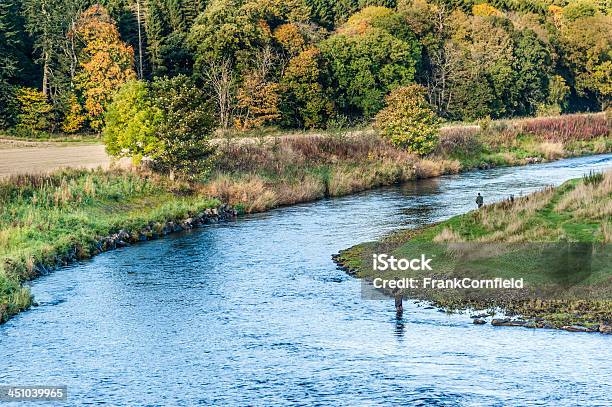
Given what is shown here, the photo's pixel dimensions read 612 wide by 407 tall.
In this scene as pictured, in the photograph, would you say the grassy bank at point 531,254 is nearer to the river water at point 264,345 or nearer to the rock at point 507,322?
the rock at point 507,322

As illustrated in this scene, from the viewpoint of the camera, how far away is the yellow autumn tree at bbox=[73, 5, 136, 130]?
8869 cm

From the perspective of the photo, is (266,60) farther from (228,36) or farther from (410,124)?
(410,124)

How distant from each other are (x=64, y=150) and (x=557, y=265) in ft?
166

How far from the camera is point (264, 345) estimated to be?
24.9 metres

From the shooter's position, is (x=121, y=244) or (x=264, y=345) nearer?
(x=264, y=345)

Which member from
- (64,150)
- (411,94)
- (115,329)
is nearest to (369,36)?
(411,94)

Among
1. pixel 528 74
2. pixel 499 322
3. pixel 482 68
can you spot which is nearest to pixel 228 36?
pixel 482 68

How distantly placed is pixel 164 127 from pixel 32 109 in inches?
1480

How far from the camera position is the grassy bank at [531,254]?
88.6ft

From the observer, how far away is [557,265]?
29.5 metres

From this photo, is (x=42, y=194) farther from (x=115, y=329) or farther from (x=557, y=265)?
(x=557, y=265)

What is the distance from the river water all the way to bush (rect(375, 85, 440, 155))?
116 ft

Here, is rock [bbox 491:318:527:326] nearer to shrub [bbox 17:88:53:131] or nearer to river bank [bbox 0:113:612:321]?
river bank [bbox 0:113:612:321]

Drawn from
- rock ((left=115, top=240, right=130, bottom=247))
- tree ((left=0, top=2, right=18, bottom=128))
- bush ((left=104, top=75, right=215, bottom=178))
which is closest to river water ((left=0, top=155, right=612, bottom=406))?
rock ((left=115, top=240, right=130, bottom=247))
